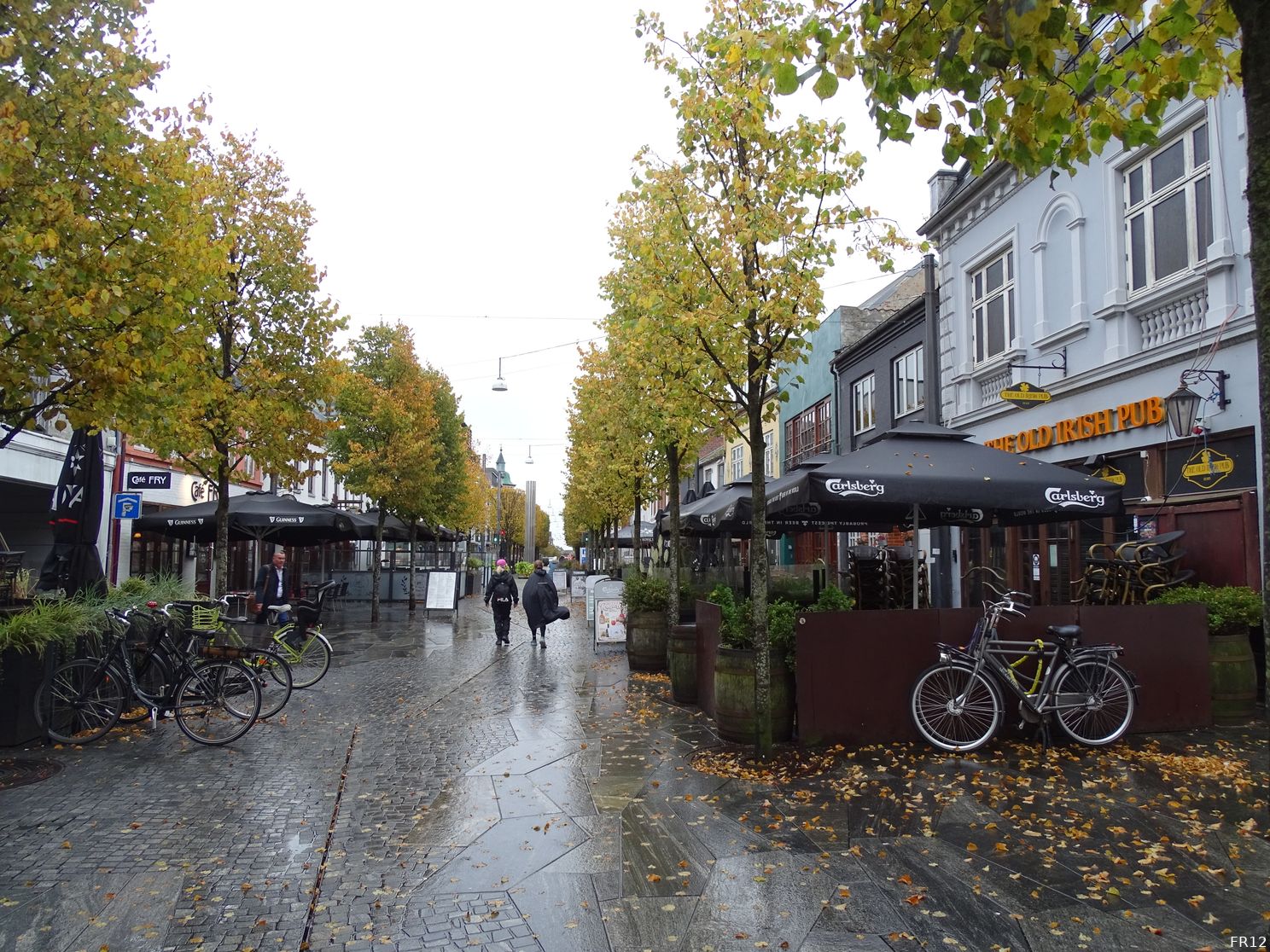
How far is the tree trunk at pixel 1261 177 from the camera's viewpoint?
224cm

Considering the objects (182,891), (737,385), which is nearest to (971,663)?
(737,385)

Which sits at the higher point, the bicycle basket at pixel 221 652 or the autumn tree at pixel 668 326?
the autumn tree at pixel 668 326

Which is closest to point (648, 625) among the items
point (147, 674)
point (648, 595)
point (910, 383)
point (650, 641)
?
point (650, 641)

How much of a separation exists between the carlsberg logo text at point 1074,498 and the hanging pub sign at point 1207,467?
299 cm

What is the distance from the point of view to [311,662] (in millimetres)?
11508

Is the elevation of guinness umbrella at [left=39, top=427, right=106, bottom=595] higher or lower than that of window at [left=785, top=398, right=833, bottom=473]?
lower

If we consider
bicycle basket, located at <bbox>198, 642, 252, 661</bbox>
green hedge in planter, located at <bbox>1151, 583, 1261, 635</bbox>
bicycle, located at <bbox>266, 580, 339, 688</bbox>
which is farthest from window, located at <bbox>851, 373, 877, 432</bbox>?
bicycle basket, located at <bbox>198, 642, 252, 661</bbox>

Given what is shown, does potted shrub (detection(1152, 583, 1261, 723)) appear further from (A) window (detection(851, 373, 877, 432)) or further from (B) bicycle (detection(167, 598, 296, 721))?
(A) window (detection(851, 373, 877, 432))

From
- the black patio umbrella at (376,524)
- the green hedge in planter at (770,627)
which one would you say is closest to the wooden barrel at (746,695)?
the green hedge in planter at (770,627)

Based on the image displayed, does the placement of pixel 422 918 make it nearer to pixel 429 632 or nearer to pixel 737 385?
pixel 737 385

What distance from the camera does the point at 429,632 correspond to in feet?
63.1

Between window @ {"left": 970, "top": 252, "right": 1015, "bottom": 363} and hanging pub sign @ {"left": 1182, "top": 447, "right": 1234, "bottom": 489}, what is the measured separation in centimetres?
473

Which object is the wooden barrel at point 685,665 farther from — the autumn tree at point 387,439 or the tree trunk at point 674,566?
the autumn tree at point 387,439

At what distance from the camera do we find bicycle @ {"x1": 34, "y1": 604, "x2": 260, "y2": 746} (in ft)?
24.3
